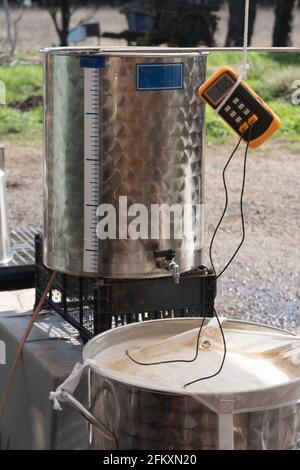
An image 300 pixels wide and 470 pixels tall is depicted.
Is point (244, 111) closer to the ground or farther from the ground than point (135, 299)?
farther from the ground

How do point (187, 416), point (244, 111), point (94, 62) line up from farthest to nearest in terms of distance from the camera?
1. point (94, 62)
2. point (244, 111)
3. point (187, 416)

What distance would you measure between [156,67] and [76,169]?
1.27ft

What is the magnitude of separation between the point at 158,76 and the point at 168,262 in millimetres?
558

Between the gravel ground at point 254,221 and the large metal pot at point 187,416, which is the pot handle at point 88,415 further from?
the gravel ground at point 254,221

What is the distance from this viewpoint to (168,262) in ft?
9.58

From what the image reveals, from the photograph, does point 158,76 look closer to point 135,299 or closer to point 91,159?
point 91,159

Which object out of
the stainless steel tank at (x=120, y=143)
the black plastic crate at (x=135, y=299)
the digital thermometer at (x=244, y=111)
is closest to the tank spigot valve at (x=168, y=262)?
the stainless steel tank at (x=120, y=143)

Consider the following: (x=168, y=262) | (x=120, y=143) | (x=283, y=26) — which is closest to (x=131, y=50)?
(x=120, y=143)

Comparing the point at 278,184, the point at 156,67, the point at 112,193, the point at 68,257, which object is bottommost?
the point at 278,184

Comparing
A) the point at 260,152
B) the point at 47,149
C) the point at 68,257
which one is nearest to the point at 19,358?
the point at 68,257

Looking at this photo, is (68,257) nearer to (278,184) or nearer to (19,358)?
(19,358)

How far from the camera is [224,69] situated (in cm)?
262

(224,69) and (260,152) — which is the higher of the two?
(224,69)

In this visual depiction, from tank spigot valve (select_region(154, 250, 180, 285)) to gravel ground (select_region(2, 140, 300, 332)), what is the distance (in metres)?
2.18
